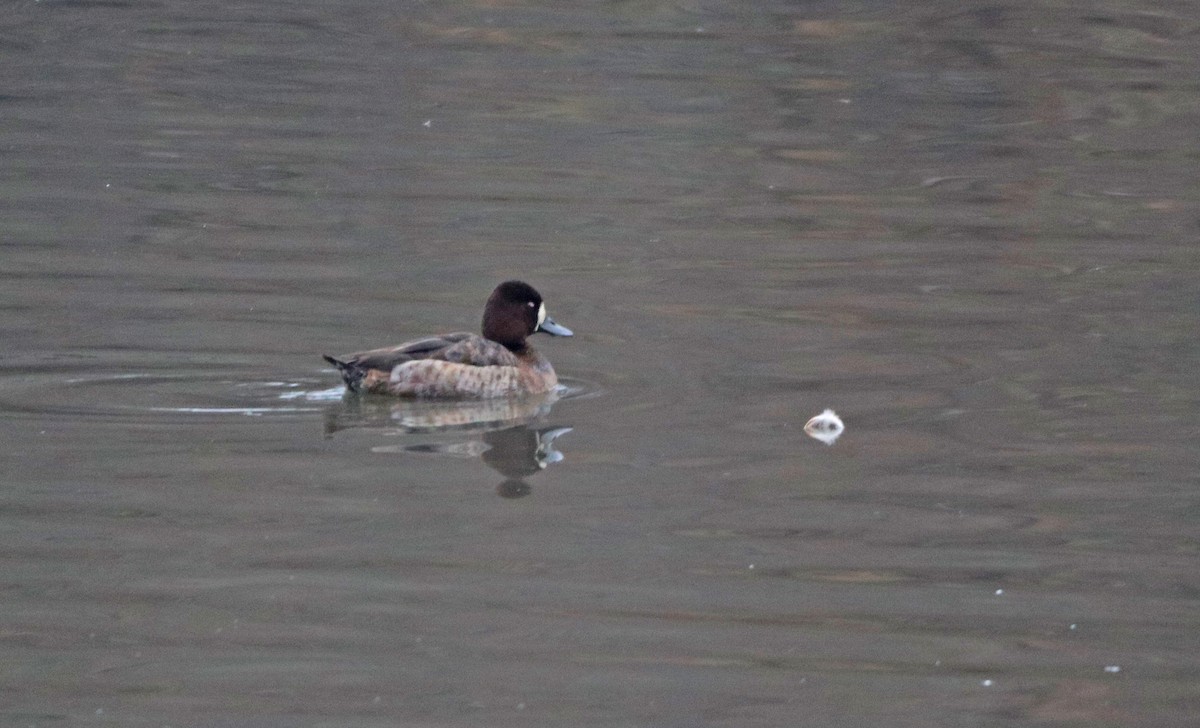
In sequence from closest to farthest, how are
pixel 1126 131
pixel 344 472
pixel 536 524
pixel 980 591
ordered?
pixel 980 591
pixel 536 524
pixel 344 472
pixel 1126 131

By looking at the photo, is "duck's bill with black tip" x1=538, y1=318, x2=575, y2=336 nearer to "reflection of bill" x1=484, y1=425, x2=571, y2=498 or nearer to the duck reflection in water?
the duck reflection in water

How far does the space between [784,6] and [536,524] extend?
14917 millimetres

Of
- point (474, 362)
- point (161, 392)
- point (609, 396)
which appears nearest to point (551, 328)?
point (474, 362)

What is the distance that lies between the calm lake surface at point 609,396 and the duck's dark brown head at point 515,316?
0.28m

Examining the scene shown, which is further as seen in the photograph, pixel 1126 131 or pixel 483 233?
pixel 1126 131

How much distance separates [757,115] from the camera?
1694cm

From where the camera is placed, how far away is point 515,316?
9625 millimetres

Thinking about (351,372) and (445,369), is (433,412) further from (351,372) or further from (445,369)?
(351,372)

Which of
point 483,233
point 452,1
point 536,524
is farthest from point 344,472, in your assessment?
point 452,1

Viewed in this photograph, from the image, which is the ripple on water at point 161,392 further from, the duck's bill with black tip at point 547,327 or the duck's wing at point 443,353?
the duck's bill with black tip at point 547,327

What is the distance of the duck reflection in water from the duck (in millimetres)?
59

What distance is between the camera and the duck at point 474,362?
8742mm

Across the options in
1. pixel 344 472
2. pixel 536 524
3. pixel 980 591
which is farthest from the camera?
pixel 344 472

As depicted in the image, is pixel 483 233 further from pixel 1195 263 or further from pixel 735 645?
pixel 735 645
